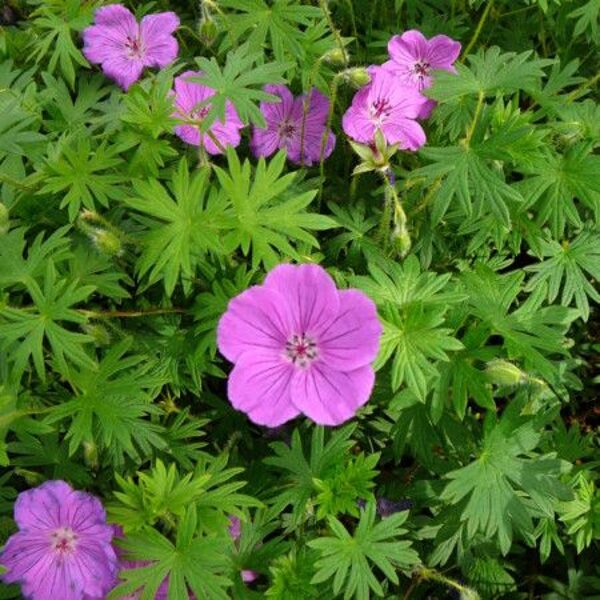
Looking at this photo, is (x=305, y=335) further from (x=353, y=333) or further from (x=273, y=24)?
(x=273, y=24)

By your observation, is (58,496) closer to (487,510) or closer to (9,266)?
(9,266)

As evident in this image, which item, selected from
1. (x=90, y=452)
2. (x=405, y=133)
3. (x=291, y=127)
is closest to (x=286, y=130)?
(x=291, y=127)

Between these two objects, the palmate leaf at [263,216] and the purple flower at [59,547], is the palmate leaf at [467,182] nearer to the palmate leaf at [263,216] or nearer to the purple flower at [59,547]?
the palmate leaf at [263,216]

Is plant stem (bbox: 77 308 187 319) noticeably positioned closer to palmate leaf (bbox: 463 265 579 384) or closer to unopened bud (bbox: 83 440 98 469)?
unopened bud (bbox: 83 440 98 469)

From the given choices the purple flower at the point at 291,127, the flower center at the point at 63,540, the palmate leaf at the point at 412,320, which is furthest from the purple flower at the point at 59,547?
the purple flower at the point at 291,127

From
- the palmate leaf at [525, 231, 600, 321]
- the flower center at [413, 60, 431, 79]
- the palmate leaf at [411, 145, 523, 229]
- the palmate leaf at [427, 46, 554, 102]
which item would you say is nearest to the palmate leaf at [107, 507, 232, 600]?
the palmate leaf at [411, 145, 523, 229]

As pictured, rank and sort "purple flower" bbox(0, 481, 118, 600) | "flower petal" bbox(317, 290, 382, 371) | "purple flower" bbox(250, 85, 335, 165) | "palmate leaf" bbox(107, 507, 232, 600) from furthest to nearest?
"purple flower" bbox(250, 85, 335, 165) < "purple flower" bbox(0, 481, 118, 600) < "palmate leaf" bbox(107, 507, 232, 600) < "flower petal" bbox(317, 290, 382, 371)
